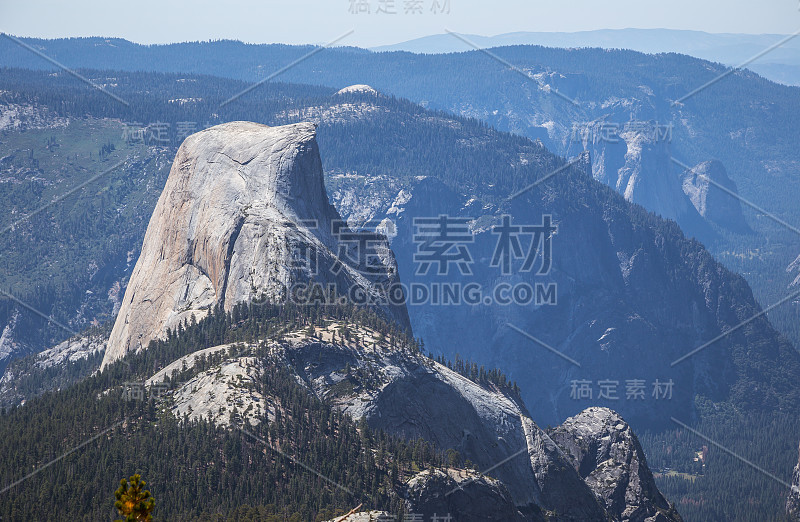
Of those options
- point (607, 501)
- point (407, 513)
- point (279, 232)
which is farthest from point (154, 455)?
point (607, 501)

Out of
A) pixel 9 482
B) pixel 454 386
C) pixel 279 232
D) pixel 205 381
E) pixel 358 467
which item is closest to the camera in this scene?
pixel 9 482

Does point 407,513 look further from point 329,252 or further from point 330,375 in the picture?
point 329,252

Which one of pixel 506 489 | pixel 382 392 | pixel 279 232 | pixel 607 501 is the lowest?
pixel 607 501

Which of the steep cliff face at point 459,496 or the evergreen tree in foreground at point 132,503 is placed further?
the steep cliff face at point 459,496

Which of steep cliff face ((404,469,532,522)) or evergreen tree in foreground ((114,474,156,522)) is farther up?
evergreen tree in foreground ((114,474,156,522))

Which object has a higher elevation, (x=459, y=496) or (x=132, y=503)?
(x=132, y=503)

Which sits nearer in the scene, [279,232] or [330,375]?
[330,375]

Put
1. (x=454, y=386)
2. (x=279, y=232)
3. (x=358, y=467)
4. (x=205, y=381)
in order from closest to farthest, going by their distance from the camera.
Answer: (x=358, y=467), (x=205, y=381), (x=454, y=386), (x=279, y=232)

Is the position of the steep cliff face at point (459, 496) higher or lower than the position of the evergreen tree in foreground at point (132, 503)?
lower

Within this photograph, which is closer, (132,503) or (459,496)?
(132,503)

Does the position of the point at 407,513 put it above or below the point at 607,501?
above

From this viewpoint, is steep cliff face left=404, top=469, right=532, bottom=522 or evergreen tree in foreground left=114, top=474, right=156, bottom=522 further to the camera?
steep cliff face left=404, top=469, right=532, bottom=522
